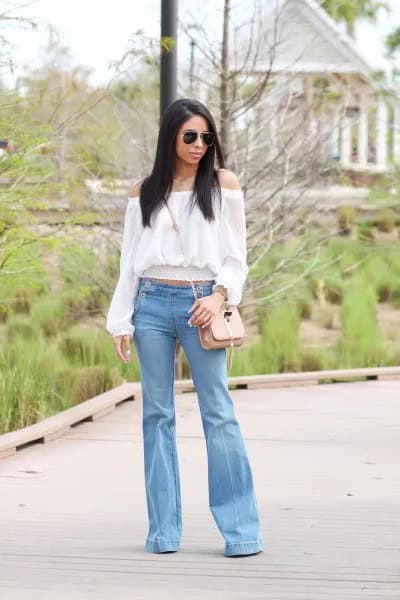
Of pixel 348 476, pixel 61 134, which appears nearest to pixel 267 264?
pixel 61 134

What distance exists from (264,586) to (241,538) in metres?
0.46

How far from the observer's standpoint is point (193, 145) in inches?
210

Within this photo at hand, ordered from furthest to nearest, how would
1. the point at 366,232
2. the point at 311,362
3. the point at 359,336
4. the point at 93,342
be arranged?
1. the point at 366,232
2. the point at 359,336
3. the point at 93,342
4. the point at 311,362

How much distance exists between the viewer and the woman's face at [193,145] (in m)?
5.34

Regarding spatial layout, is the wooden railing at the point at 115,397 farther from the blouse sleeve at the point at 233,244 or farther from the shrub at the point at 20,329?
the shrub at the point at 20,329

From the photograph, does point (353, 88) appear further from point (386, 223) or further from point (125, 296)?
point (125, 296)

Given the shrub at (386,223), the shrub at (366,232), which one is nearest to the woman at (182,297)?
the shrub at (366,232)

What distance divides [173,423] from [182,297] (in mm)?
477

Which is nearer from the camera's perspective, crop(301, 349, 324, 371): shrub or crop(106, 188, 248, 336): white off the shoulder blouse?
crop(106, 188, 248, 336): white off the shoulder blouse

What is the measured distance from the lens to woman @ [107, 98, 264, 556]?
5316mm

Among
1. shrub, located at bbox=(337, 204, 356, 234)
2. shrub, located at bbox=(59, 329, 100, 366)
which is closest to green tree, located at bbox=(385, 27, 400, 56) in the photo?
shrub, located at bbox=(337, 204, 356, 234)

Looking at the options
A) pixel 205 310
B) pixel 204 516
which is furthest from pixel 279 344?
pixel 205 310

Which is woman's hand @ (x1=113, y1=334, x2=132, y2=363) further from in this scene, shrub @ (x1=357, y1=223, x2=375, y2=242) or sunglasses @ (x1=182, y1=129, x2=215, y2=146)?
shrub @ (x1=357, y1=223, x2=375, y2=242)

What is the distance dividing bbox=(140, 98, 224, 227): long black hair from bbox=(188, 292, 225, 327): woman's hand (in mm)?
351
